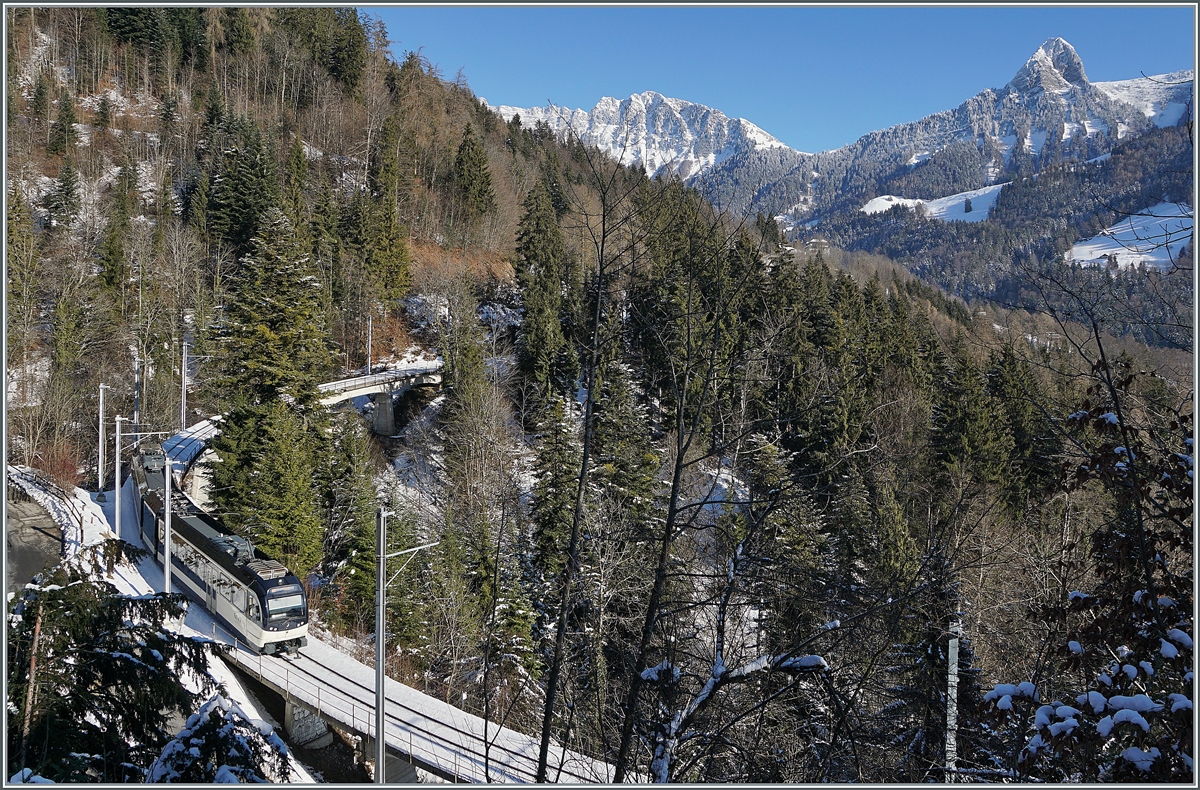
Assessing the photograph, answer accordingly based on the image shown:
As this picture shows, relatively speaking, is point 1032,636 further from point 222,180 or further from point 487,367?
point 222,180

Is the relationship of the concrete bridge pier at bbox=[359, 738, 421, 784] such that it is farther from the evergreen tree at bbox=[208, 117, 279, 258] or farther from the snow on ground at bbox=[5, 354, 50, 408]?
the evergreen tree at bbox=[208, 117, 279, 258]

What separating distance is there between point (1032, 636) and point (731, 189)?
9799 mm

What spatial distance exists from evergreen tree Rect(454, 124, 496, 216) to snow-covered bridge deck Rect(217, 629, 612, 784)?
138 feet

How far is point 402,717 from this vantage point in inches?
500

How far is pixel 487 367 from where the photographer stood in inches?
1292

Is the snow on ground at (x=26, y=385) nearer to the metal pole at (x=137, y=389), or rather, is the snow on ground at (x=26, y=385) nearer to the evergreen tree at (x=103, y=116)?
the metal pole at (x=137, y=389)

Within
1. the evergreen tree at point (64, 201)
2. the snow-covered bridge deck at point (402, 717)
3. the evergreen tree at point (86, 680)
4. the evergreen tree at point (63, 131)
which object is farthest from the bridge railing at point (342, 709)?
the evergreen tree at point (63, 131)

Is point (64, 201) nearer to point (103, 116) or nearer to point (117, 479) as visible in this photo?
point (103, 116)

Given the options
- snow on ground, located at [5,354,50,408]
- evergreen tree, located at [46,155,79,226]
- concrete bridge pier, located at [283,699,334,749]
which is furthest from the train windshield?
evergreen tree, located at [46,155,79,226]

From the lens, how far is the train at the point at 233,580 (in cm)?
1495

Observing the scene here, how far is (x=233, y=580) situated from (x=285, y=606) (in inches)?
61.5

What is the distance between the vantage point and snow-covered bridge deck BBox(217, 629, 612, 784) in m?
11.0

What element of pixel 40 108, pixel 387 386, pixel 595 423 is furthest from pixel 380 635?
pixel 40 108

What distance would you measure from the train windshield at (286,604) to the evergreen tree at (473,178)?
41892 millimetres
